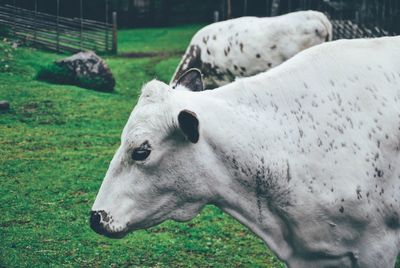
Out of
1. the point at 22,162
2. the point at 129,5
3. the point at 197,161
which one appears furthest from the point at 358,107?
the point at 129,5

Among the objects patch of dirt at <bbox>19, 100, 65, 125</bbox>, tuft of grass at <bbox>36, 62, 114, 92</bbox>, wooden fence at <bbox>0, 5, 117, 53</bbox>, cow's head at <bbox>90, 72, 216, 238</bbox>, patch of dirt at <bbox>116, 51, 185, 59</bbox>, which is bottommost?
patch of dirt at <bbox>116, 51, 185, 59</bbox>

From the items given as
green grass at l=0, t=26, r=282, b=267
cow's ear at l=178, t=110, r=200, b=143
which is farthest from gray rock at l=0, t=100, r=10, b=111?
cow's ear at l=178, t=110, r=200, b=143

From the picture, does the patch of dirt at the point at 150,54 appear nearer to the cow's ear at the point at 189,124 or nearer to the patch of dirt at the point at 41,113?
the patch of dirt at the point at 41,113

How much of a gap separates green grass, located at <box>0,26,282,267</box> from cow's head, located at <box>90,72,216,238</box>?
7.83 feet

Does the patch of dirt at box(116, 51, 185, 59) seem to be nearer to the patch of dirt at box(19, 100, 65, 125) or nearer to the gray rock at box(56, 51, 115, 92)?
the gray rock at box(56, 51, 115, 92)

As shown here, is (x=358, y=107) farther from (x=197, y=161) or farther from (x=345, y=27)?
(x=345, y=27)

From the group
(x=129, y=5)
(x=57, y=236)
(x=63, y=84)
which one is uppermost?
(x=57, y=236)

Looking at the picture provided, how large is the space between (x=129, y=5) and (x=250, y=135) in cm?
2521

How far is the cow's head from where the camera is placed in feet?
10.9

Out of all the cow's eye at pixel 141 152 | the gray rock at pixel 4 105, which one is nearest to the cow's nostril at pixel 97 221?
the cow's eye at pixel 141 152

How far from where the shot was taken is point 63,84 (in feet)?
43.4

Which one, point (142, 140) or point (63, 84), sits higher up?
point (142, 140)

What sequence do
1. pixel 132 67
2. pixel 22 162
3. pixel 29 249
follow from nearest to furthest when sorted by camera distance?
pixel 29 249
pixel 22 162
pixel 132 67

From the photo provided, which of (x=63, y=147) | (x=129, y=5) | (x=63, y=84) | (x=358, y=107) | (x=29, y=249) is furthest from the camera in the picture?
(x=129, y=5)
